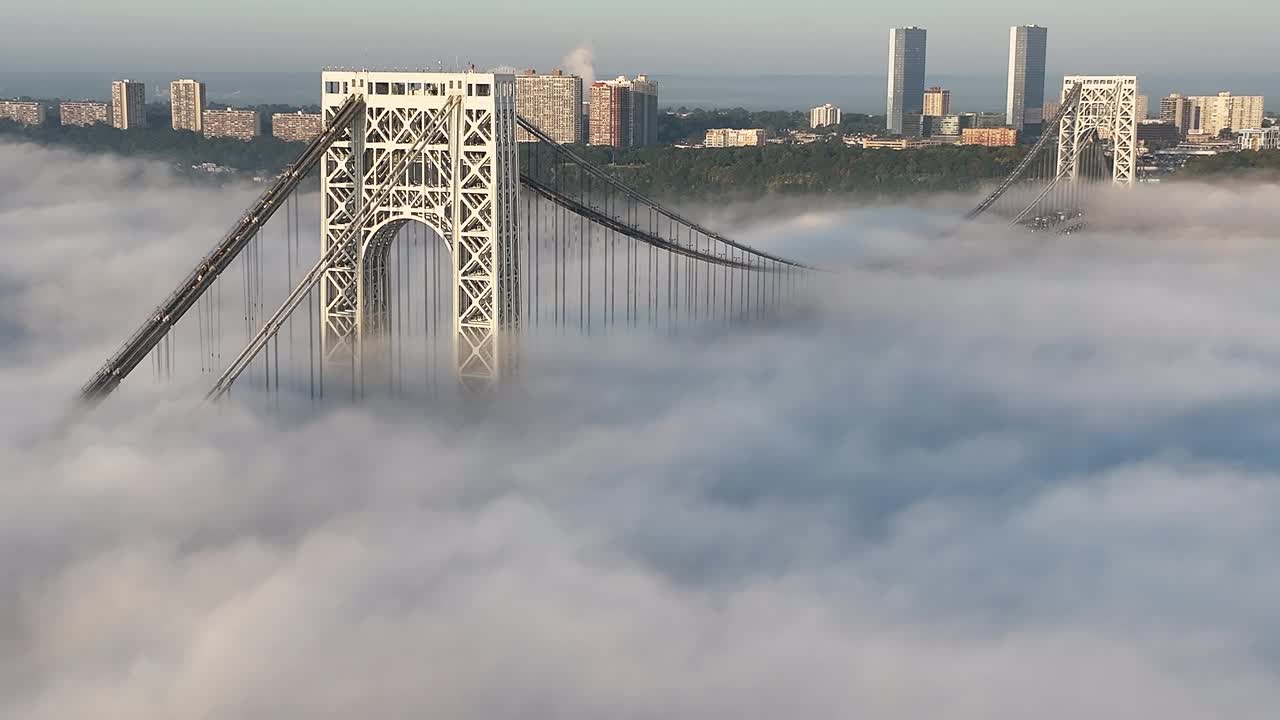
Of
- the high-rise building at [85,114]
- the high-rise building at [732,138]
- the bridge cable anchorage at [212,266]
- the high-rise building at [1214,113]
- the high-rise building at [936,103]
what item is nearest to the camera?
the bridge cable anchorage at [212,266]

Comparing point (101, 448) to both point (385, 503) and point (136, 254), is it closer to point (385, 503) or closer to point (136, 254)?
point (385, 503)

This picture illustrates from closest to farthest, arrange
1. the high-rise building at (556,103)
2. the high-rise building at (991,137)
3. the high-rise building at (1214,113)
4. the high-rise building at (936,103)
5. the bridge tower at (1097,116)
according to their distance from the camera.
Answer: the bridge tower at (1097,116), the high-rise building at (556,103), the high-rise building at (991,137), the high-rise building at (1214,113), the high-rise building at (936,103)

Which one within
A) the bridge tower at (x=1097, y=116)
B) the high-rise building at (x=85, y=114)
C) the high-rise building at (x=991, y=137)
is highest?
the bridge tower at (x=1097, y=116)

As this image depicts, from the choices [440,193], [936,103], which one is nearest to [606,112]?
[936,103]

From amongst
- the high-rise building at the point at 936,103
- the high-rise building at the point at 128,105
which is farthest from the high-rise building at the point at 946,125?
the high-rise building at the point at 128,105

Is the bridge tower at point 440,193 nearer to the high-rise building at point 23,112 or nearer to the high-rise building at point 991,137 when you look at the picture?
the high-rise building at point 991,137

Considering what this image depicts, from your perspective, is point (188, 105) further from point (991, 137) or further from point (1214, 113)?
point (1214, 113)

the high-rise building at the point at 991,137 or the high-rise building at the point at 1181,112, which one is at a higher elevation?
the high-rise building at the point at 1181,112
